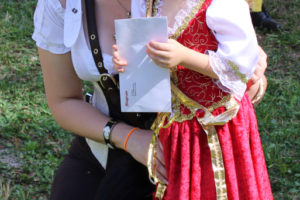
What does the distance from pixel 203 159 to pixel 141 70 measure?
0.29 meters

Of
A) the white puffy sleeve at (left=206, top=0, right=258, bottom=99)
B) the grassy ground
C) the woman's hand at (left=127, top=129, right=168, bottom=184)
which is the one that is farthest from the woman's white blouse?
the grassy ground

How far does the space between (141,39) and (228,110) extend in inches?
11.5

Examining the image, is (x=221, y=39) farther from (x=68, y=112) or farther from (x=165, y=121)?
(x=68, y=112)

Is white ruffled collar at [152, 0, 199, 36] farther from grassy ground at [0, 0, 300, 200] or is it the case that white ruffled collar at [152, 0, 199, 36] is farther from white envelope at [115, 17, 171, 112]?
grassy ground at [0, 0, 300, 200]

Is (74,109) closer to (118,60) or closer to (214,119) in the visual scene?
(118,60)

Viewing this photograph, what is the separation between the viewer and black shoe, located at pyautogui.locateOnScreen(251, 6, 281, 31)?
393 cm

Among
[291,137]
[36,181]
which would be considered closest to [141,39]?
[36,181]

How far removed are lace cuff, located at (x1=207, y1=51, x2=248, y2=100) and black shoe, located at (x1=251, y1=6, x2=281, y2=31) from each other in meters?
2.97

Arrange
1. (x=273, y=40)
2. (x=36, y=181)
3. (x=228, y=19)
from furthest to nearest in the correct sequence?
1. (x=273, y=40)
2. (x=36, y=181)
3. (x=228, y=19)

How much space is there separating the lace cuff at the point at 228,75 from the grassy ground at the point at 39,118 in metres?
1.32

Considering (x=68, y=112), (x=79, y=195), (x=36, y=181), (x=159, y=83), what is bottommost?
(x=36, y=181)

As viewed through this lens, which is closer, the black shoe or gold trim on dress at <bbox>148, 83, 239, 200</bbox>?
gold trim on dress at <bbox>148, 83, 239, 200</bbox>

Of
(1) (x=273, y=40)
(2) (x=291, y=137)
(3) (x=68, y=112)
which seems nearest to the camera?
(3) (x=68, y=112)

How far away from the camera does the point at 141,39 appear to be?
3.59 feet
